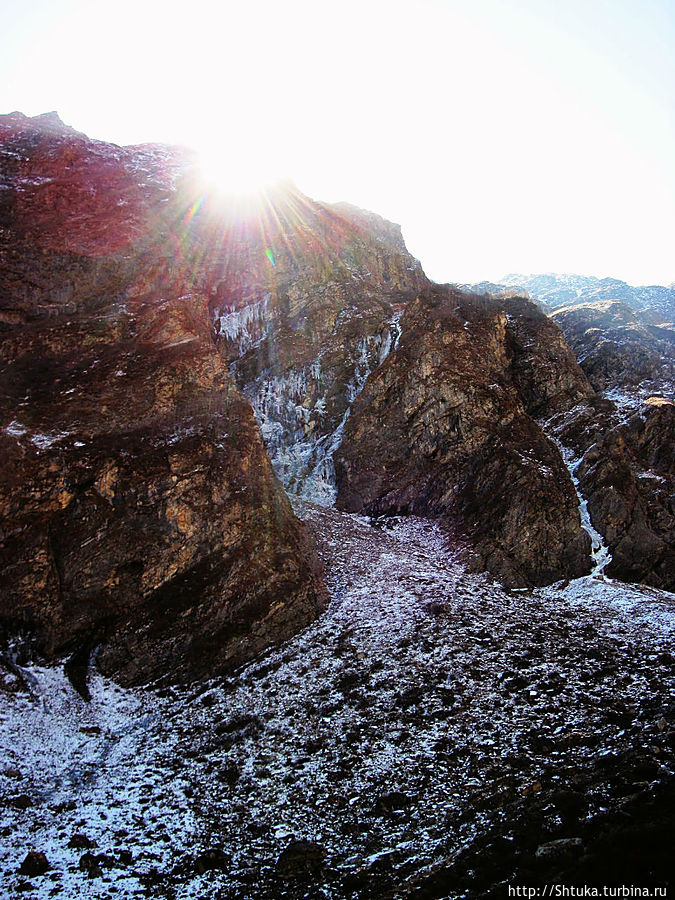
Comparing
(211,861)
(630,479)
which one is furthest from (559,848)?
(630,479)

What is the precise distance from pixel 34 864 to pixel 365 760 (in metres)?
8.01

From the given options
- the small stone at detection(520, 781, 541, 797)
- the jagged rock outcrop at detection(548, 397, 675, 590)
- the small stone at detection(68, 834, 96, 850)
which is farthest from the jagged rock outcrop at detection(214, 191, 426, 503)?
the small stone at detection(68, 834, 96, 850)

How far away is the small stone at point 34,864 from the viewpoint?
1008cm

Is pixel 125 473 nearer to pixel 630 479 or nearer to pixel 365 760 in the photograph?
pixel 365 760

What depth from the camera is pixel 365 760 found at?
13.4m

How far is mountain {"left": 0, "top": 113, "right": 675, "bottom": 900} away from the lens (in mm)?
10648

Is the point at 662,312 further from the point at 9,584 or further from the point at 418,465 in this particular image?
the point at 9,584

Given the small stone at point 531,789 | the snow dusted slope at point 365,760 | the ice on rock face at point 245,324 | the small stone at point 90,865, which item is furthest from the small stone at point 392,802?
the ice on rock face at point 245,324

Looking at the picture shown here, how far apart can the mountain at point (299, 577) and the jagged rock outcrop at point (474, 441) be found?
0.66 feet

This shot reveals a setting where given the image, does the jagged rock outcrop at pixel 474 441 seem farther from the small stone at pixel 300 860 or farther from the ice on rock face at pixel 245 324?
the small stone at pixel 300 860

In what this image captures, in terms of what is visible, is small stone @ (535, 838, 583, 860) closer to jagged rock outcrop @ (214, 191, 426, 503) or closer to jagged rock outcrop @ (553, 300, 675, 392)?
jagged rock outcrop @ (214, 191, 426, 503)

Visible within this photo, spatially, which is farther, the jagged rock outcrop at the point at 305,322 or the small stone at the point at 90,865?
the jagged rock outcrop at the point at 305,322

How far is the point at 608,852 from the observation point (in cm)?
727

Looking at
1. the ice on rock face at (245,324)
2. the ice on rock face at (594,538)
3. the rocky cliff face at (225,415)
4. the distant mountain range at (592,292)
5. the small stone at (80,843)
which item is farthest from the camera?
the distant mountain range at (592,292)
